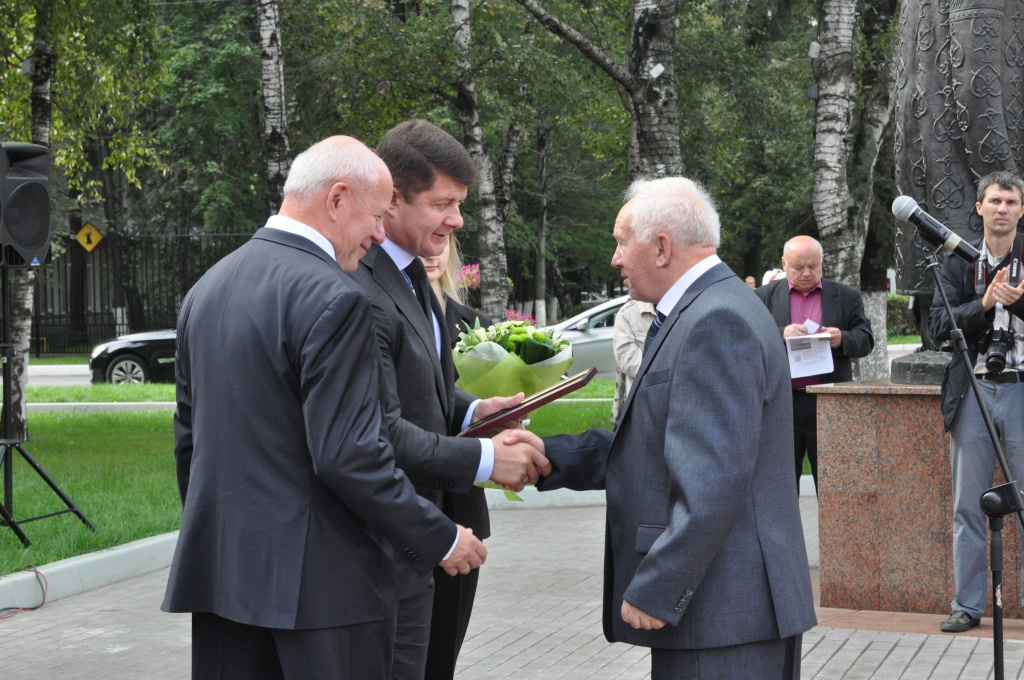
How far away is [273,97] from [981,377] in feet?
34.1

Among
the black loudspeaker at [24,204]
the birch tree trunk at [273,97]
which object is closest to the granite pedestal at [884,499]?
the black loudspeaker at [24,204]

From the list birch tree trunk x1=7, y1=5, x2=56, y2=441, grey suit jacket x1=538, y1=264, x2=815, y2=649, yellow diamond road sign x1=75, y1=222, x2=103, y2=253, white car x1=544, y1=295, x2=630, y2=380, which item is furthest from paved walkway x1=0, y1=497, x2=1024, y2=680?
yellow diamond road sign x1=75, y1=222, x2=103, y2=253

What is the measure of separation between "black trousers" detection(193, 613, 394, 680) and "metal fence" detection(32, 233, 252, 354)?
25.4 meters

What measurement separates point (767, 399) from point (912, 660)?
3425 millimetres

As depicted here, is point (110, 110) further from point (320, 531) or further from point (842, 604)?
point (320, 531)

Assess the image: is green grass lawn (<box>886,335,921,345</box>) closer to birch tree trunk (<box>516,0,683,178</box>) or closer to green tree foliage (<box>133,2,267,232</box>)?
green tree foliage (<box>133,2,267,232</box>)

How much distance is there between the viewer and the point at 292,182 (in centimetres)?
313

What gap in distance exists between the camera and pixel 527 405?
3.80 metres

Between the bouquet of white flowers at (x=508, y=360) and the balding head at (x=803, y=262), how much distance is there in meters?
4.04

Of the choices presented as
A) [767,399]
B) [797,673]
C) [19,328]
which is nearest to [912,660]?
[797,673]

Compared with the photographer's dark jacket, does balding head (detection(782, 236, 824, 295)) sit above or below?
above

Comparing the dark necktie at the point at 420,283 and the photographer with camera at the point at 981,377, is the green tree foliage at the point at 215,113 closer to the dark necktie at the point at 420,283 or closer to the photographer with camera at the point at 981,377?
the photographer with camera at the point at 981,377

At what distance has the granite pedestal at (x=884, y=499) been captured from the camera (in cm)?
688

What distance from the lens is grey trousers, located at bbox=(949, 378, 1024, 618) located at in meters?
6.21
